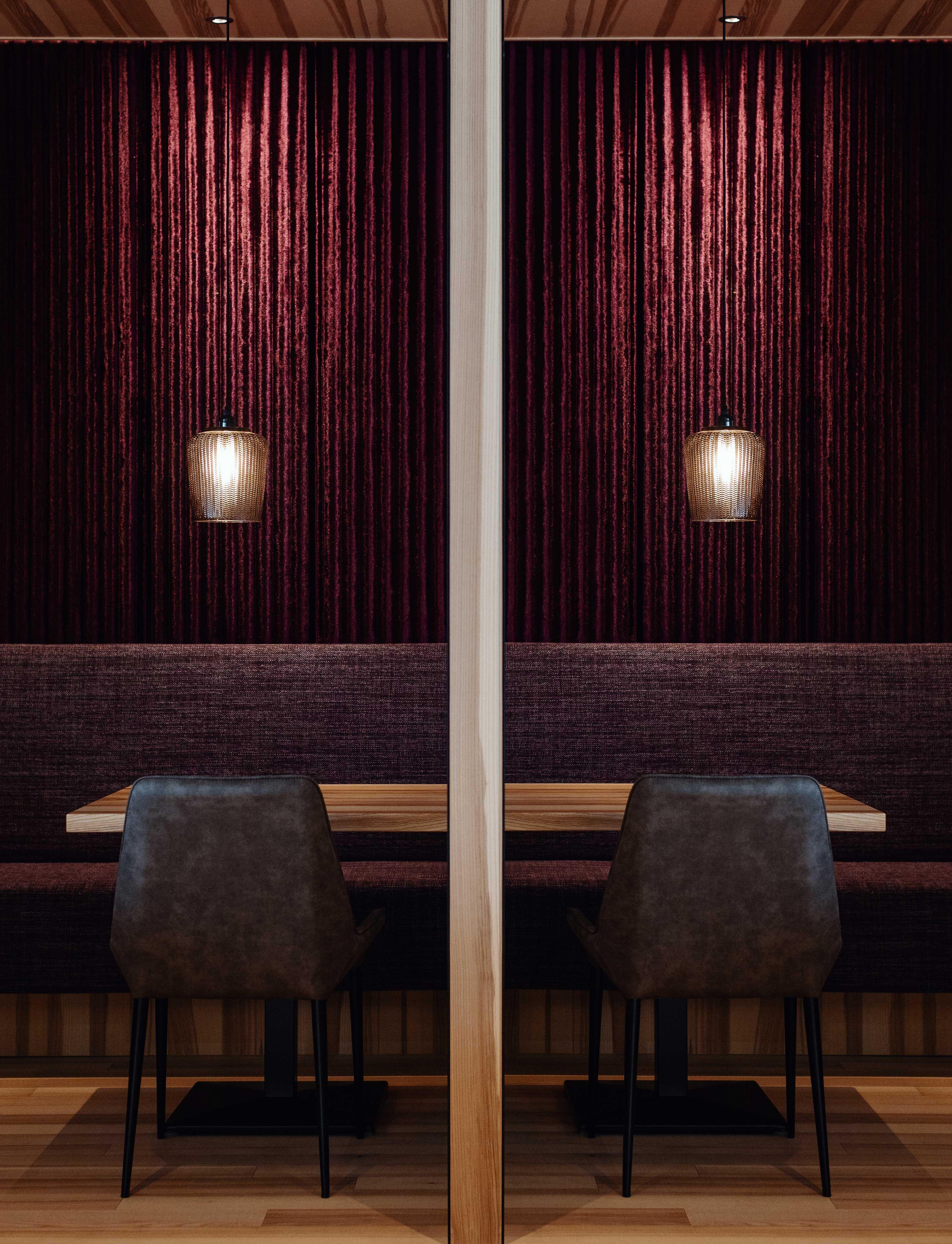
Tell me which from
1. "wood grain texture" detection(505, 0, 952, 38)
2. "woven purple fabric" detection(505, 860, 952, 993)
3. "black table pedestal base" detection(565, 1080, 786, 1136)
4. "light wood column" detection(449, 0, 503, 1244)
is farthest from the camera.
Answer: "wood grain texture" detection(505, 0, 952, 38)

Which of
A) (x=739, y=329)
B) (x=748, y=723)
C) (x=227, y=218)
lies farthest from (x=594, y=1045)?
(x=227, y=218)

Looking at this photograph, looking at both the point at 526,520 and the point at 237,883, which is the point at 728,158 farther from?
the point at 237,883

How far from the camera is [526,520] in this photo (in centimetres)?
373

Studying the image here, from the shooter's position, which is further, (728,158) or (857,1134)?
(728,158)

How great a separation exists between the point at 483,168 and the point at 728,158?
2216mm

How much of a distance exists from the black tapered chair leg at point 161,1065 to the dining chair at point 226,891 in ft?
1.05

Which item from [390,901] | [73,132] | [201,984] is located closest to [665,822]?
[201,984]

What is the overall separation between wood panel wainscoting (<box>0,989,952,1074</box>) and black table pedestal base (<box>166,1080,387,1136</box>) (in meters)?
0.25

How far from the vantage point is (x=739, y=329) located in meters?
3.73

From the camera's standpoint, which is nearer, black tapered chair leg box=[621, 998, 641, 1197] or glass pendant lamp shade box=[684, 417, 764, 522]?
black tapered chair leg box=[621, 998, 641, 1197]

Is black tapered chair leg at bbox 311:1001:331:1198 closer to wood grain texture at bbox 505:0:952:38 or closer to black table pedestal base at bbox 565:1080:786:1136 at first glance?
black table pedestal base at bbox 565:1080:786:1136

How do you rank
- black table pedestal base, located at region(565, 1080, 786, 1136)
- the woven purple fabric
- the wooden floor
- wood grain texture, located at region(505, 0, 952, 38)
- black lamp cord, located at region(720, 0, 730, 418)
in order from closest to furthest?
the wooden floor, black table pedestal base, located at region(565, 1080, 786, 1136), the woven purple fabric, wood grain texture, located at region(505, 0, 952, 38), black lamp cord, located at region(720, 0, 730, 418)

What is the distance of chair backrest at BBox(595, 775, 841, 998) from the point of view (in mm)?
2027

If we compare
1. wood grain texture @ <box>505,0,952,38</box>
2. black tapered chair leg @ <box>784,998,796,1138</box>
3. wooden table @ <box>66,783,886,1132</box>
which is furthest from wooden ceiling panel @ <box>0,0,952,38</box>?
black tapered chair leg @ <box>784,998,796,1138</box>
